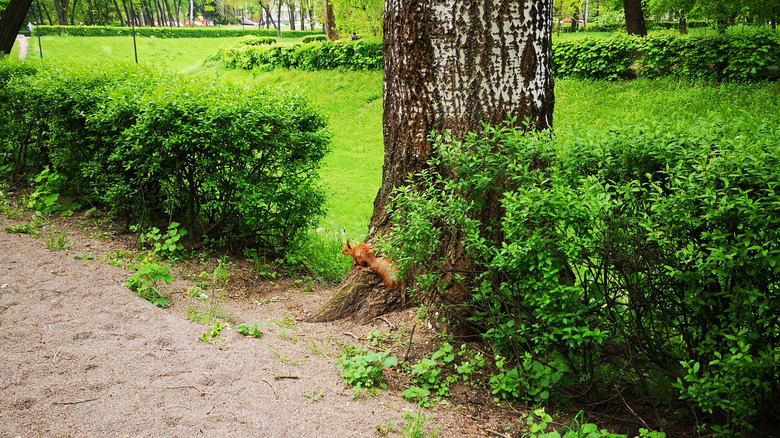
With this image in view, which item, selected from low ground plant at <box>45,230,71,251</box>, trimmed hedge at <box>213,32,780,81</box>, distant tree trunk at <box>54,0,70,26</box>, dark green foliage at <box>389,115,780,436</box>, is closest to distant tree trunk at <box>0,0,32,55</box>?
low ground plant at <box>45,230,71,251</box>

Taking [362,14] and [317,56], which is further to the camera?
[362,14]

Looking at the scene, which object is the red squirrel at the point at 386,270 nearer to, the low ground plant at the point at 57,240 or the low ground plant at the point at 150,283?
the low ground plant at the point at 150,283

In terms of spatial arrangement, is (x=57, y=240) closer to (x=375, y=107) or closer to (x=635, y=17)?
(x=375, y=107)

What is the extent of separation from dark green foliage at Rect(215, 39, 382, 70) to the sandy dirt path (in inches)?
613

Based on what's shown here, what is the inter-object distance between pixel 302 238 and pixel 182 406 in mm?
2888

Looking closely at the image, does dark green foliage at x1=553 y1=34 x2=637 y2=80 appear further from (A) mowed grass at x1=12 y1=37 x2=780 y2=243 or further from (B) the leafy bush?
(B) the leafy bush

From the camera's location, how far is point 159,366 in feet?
9.50

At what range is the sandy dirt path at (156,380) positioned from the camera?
2414 mm

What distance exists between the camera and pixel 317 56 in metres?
20.0

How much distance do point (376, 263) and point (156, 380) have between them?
64.3 inches

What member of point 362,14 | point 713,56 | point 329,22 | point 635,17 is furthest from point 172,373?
point 329,22

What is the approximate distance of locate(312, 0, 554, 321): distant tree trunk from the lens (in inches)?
125

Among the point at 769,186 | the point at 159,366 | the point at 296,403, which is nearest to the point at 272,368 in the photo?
the point at 296,403

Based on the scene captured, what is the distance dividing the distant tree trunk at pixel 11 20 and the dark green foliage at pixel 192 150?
17.9ft
